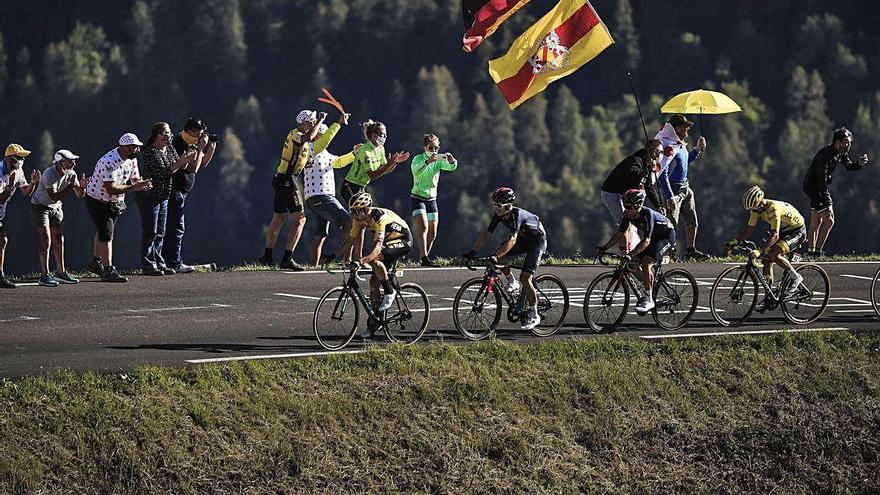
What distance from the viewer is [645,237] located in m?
17.1

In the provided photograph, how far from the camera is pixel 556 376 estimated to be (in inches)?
625

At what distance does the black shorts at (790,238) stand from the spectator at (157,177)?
27.2 ft

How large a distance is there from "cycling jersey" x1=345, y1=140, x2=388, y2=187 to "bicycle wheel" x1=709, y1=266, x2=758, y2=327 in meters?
5.31

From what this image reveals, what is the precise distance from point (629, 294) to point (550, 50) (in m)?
4.44

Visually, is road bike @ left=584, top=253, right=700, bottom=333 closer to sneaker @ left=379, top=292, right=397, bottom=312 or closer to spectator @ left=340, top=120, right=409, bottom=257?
sneaker @ left=379, top=292, right=397, bottom=312

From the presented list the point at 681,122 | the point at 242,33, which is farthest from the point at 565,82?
the point at 681,122

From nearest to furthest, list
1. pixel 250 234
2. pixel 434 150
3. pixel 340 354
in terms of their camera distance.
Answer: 1. pixel 340 354
2. pixel 434 150
3. pixel 250 234

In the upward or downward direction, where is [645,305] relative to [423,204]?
downward

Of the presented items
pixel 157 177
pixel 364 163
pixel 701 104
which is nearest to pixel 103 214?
pixel 157 177

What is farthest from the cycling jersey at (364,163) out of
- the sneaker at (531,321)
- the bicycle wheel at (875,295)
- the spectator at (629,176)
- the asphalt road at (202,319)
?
the bicycle wheel at (875,295)

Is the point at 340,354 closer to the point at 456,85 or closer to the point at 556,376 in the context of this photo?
the point at 556,376

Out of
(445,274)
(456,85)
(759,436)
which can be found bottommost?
(759,436)

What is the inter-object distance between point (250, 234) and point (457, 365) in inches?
4886

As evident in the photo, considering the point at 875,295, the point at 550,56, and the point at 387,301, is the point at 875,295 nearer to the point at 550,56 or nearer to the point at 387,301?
the point at 550,56
